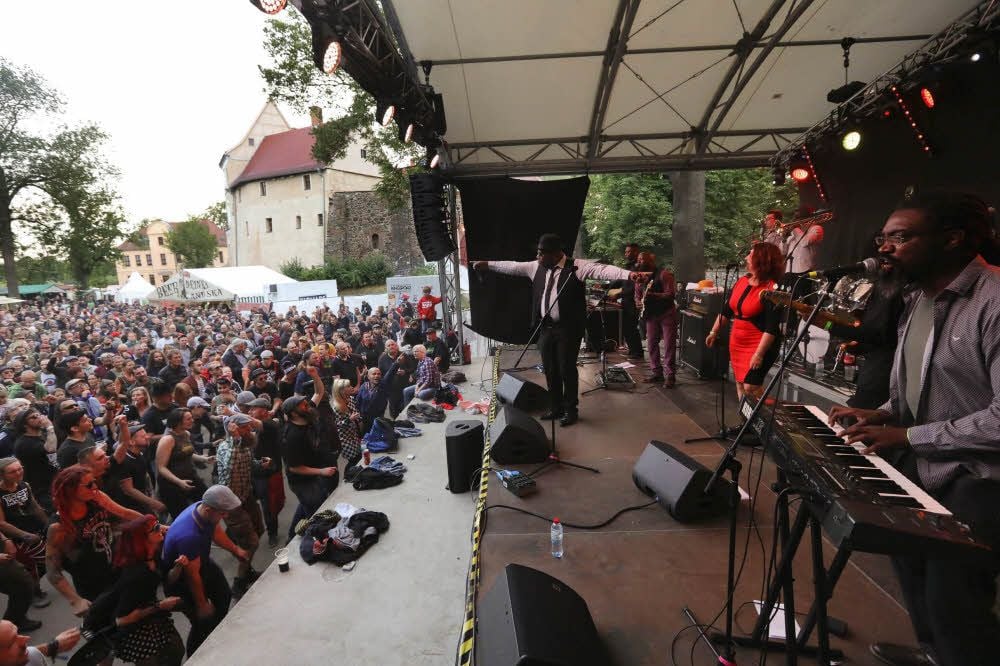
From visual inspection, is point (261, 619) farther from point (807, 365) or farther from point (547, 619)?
point (807, 365)

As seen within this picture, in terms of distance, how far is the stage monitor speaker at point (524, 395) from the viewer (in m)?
4.93

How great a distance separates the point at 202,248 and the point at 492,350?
56.5 m

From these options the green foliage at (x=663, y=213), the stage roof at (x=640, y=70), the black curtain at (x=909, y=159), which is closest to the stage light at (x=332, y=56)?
the stage roof at (x=640, y=70)

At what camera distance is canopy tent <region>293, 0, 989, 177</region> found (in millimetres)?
4938

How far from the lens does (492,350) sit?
1097 centimetres

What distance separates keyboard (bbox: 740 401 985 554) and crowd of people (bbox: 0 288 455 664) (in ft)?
13.1

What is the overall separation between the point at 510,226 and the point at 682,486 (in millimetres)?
5807

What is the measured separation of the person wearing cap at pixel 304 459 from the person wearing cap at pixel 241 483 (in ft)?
1.22

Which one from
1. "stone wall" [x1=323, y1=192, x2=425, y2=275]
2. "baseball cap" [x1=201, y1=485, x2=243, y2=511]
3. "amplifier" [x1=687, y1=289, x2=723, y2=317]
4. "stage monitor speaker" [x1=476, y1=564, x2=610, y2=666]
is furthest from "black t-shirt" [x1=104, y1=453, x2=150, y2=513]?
"stone wall" [x1=323, y1=192, x2=425, y2=275]

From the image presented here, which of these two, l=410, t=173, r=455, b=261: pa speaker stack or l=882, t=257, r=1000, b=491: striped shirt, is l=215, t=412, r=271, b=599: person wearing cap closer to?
l=410, t=173, r=455, b=261: pa speaker stack

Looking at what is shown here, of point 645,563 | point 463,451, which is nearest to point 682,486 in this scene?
point 645,563

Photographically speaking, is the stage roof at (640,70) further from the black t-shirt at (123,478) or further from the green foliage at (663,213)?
the green foliage at (663,213)

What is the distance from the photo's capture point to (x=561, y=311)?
13.9 feet

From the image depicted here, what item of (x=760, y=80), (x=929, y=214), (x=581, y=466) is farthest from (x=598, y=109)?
(x=929, y=214)
